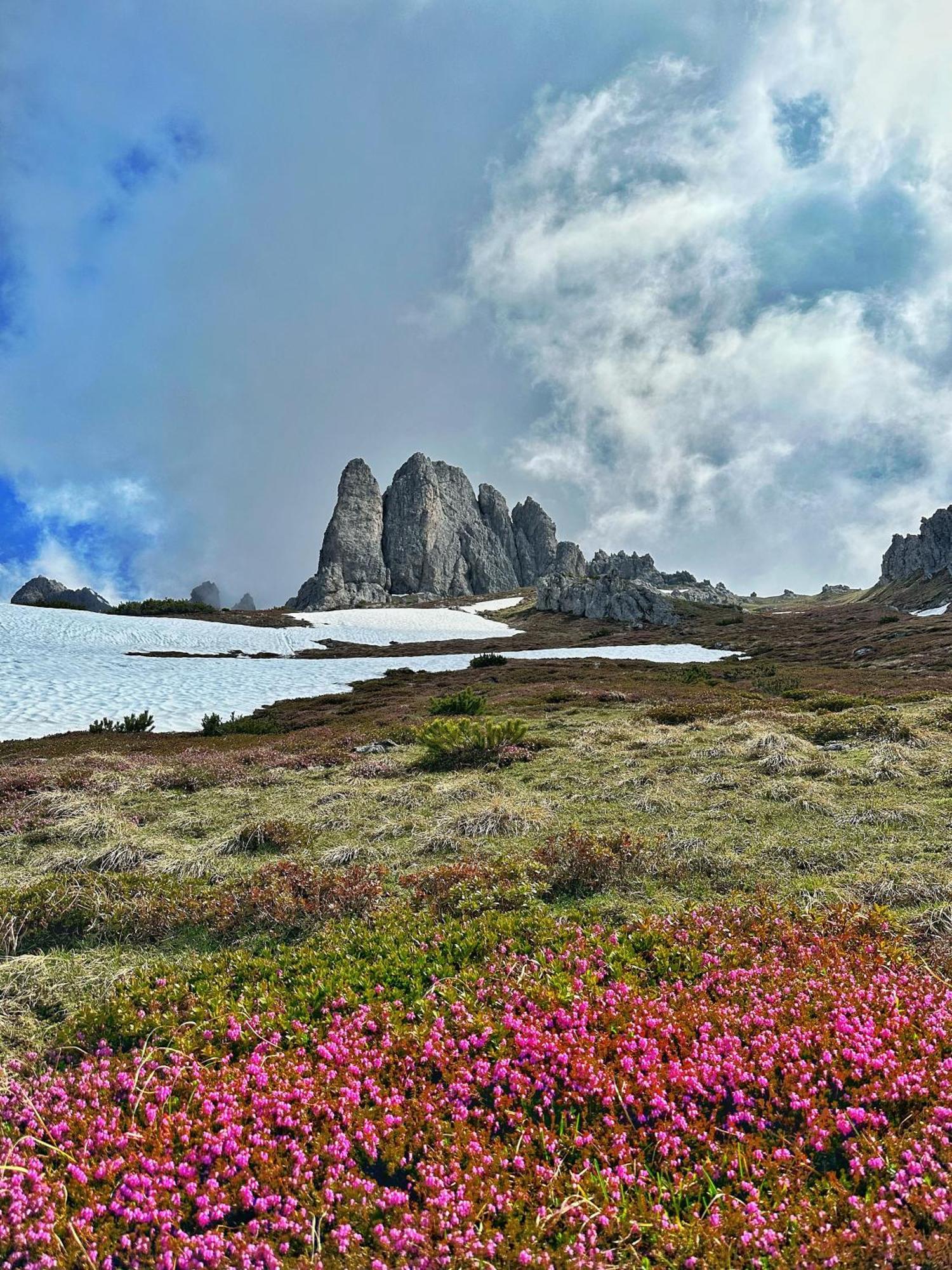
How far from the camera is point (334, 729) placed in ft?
64.8

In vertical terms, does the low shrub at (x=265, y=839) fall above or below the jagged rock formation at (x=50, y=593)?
below

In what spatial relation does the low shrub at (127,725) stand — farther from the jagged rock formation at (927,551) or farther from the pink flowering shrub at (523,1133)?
the jagged rock formation at (927,551)

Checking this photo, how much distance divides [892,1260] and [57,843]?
34.6 ft

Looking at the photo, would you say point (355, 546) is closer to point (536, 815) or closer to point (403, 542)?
point (403, 542)

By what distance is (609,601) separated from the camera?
10031cm

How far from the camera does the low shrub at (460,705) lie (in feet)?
62.9

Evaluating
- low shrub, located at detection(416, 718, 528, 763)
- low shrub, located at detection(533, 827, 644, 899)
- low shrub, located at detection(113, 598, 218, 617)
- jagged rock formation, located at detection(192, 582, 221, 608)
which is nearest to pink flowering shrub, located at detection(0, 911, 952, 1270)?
low shrub, located at detection(533, 827, 644, 899)

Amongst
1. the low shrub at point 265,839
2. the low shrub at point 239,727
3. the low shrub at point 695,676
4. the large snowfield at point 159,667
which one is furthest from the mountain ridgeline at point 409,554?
the low shrub at point 265,839

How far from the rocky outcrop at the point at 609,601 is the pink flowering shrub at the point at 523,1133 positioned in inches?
3474

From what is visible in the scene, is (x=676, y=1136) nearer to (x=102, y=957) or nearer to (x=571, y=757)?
(x=102, y=957)

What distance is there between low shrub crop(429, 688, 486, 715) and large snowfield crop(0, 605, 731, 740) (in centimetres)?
968

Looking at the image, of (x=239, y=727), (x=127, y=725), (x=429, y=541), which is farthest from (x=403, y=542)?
(x=127, y=725)

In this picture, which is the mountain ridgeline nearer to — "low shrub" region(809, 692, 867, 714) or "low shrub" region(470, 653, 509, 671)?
"low shrub" region(470, 653, 509, 671)

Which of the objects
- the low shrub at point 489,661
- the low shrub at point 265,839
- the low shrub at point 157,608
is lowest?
the low shrub at point 265,839
